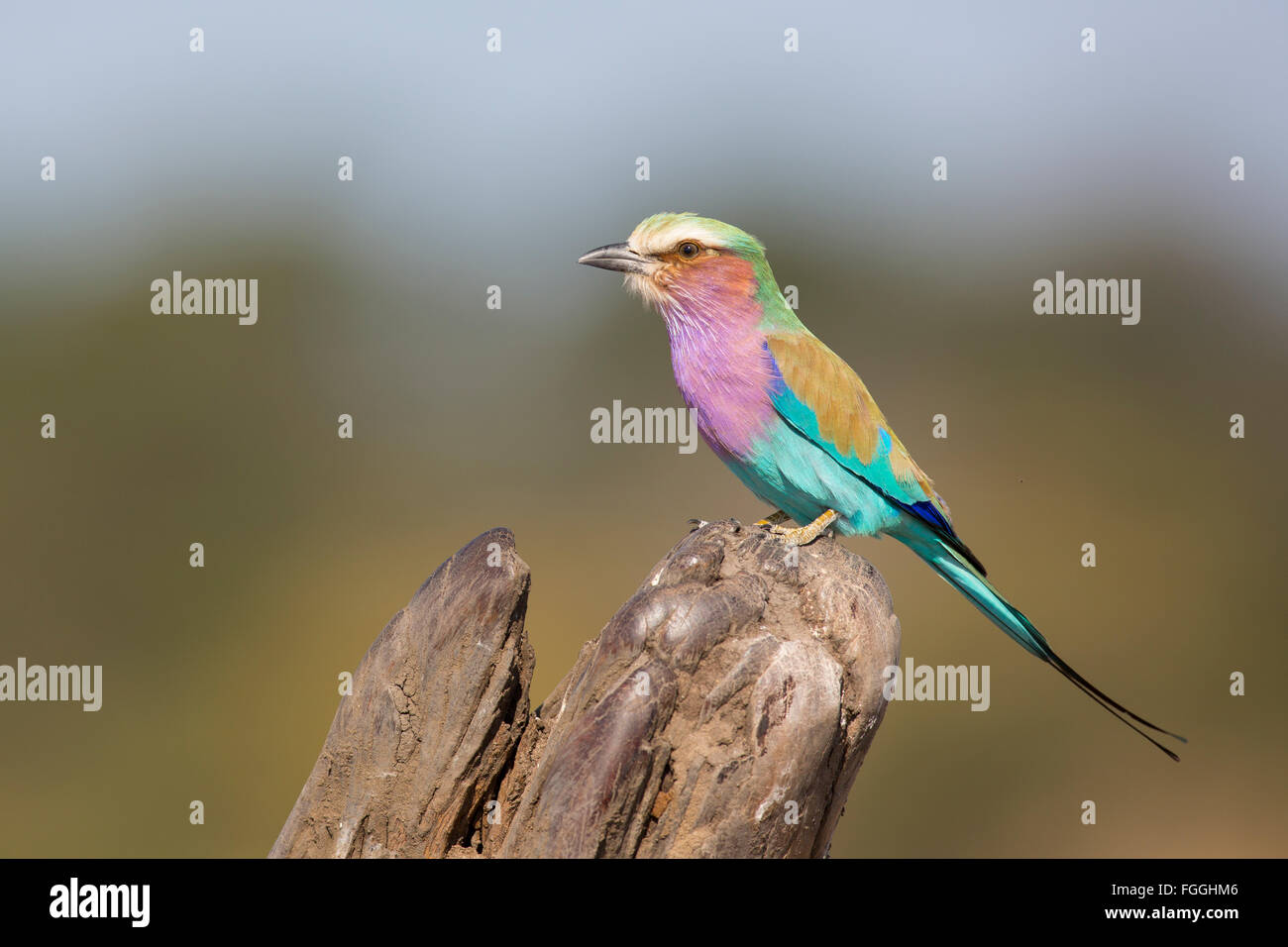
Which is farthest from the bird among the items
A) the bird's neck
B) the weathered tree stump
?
the weathered tree stump

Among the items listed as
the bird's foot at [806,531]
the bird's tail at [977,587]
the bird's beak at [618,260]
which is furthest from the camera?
the bird's beak at [618,260]

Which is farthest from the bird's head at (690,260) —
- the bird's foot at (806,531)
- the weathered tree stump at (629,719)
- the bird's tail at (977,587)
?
the weathered tree stump at (629,719)

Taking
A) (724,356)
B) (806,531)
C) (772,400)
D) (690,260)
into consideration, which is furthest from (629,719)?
(690,260)

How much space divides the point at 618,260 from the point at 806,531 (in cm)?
217

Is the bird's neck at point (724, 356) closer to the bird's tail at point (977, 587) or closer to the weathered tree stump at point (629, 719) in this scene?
the bird's tail at point (977, 587)

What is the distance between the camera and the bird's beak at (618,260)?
22.2 feet

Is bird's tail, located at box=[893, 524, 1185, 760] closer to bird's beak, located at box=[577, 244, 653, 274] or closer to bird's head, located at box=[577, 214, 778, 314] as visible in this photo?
bird's head, located at box=[577, 214, 778, 314]

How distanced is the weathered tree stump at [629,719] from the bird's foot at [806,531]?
70 centimetres

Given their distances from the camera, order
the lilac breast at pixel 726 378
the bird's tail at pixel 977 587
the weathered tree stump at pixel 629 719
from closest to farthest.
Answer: the weathered tree stump at pixel 629 719
the lilac breast at pixel 726 378
the bird's tail at pixel 977 587

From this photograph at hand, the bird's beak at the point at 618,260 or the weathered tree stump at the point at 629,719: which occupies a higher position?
the bird's beak at the point at 618,260

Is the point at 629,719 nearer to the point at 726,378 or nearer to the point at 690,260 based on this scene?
the point at 726,378
